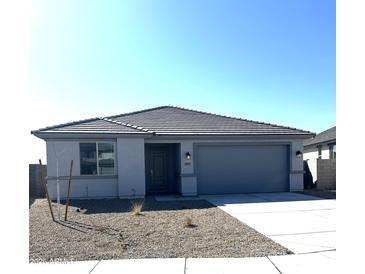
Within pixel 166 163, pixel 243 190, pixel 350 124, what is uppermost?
pixel 350 124

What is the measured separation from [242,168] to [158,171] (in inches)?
171

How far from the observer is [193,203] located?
10.8 metres

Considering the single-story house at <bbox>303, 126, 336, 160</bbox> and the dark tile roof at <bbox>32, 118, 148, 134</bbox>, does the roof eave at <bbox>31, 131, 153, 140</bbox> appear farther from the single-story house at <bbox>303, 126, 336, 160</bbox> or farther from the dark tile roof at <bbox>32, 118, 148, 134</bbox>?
the single-story house at <bbox>303, 126, 336, 160</bbox>

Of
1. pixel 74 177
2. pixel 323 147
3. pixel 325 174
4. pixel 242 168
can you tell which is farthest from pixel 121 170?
pixel 323 147

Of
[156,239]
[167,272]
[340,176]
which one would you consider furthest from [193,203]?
[340,176]

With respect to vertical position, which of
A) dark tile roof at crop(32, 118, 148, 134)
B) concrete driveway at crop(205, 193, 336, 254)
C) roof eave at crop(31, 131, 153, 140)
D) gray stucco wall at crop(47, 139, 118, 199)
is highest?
dark tile roof at crop(32, 118, 148, 134)

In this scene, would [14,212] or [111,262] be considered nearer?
[14,212]

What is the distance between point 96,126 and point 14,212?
35.5 ft

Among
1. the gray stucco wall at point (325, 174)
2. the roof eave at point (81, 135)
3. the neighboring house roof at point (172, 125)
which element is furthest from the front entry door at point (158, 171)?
the gray stucco wall at point (325, 174)

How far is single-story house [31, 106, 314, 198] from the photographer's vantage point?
11930 mm

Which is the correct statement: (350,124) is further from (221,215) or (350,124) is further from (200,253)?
(221,215)

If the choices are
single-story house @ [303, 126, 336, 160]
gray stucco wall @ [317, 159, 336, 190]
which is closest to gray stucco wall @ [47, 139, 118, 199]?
gray stucco wall @ [317, 159, 336, 190]

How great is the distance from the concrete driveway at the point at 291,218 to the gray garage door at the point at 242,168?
69.1 inches

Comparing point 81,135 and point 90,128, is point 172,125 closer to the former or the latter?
point 90,128
